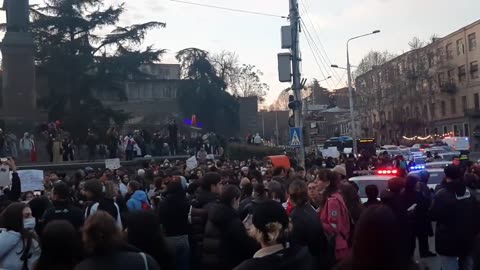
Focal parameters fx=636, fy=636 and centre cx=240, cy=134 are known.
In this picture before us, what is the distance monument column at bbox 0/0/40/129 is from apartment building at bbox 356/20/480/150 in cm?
5702

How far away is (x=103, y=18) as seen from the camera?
1716 inches

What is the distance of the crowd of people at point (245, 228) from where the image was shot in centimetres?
418

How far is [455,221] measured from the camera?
7.48 meters

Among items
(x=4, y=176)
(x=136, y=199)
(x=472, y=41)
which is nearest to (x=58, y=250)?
(x=136, y=199)

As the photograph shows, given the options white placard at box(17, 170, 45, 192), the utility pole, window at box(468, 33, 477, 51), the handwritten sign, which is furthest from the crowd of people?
window at box(468, 33, 477, 51)

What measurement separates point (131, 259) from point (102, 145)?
1196 inches

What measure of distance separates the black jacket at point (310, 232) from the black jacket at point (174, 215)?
203 cm

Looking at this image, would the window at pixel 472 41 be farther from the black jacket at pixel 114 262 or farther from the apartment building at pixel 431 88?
the black jacket at pixel 114 262

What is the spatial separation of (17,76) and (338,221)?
29.7 meters

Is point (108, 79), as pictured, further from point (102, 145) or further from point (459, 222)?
point (459, 222)

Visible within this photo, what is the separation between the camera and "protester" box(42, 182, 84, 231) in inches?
275

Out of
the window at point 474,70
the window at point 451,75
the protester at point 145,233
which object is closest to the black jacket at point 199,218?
the protester at point 145,233

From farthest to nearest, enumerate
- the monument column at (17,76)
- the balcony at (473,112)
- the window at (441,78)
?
the window at (441,78)
the balcony at (473,112)
the monument column at (17,76)

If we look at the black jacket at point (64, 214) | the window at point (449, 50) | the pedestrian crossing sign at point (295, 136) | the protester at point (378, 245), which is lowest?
the black jacket at point (64, 214)
